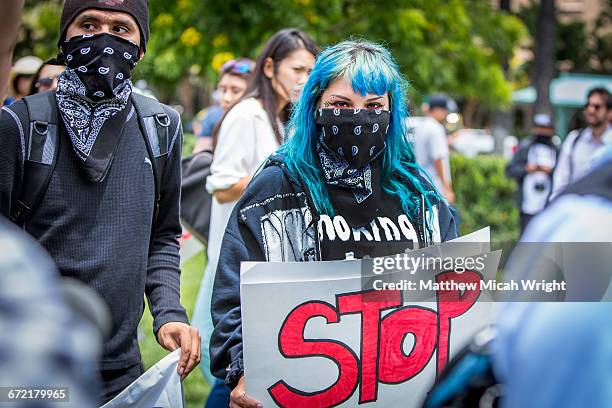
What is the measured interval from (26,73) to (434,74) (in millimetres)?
5847

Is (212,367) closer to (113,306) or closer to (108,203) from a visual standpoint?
(113,306)

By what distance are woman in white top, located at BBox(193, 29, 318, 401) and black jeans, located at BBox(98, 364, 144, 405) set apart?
5.46 feet

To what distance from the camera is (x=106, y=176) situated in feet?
9.18

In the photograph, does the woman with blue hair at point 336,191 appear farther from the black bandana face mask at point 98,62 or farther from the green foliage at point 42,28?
the green foliage at point 42,28

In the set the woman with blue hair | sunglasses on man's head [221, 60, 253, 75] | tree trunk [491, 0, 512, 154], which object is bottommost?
tree trunk [491, 0, 512, 154]

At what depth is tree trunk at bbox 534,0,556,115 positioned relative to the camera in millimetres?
20875

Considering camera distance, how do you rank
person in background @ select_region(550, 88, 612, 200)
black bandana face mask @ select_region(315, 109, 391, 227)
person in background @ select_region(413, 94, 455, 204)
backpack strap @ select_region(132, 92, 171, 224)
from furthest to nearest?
person in background @ select_region(413, 94, 455, 204) → person in background @ select_region(550, 88, 612, 200) → backpack strap @ select_region(132, 92, 171, 224) → black bandana face mask @ select_region(315, 109, 391, 227)

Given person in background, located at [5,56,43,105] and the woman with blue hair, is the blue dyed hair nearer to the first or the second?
the woman with blue hair

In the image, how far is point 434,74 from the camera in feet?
39.8

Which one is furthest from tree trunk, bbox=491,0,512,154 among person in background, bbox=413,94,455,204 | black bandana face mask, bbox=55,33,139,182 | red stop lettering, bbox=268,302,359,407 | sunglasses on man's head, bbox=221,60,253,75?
red stop lettering, bbox=268,302,359,407

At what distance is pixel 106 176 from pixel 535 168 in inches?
318

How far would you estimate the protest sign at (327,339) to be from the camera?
2.40 meters

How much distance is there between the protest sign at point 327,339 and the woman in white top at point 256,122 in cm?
204

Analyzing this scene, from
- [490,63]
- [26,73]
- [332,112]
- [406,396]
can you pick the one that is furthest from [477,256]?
[490,63]
